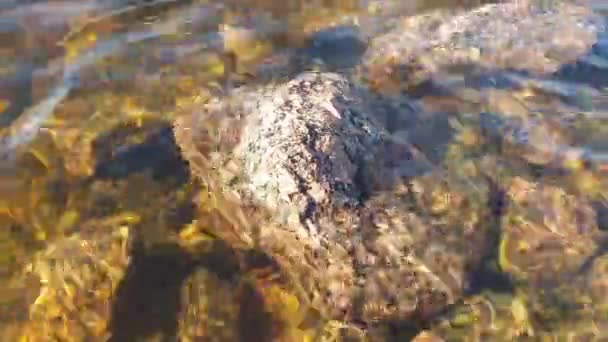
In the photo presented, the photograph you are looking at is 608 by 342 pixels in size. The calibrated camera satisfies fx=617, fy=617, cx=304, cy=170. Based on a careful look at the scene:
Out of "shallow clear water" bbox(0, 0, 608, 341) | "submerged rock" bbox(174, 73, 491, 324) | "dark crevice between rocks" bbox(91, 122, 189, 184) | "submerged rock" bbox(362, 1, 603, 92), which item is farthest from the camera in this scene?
"submerged rock" bbox(362, 1, 603, 92)

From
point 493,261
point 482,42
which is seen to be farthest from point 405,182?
point 482,42

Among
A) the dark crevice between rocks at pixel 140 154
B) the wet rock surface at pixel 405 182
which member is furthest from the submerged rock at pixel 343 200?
the dark crevice between rocks at pixel 140 154

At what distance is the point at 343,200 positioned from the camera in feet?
12.4

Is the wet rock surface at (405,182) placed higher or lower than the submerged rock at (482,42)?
lower

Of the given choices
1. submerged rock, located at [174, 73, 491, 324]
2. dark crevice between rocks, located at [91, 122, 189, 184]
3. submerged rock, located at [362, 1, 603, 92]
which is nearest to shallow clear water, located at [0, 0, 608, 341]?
dark crevice between rocks, located at [91, 122, 189, 184]

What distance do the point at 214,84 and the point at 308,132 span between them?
5.82 ft

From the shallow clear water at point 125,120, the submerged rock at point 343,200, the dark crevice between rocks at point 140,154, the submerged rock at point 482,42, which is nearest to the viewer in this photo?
the submerged rock at point 343,200

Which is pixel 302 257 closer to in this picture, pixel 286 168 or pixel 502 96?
pixel 286 168

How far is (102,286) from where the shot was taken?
12.7 ft

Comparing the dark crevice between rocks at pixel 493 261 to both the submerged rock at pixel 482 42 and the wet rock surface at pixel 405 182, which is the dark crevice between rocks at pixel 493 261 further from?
the submerged rock at pixel 482 42

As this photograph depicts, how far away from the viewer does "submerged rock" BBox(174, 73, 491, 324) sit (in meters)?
3.69

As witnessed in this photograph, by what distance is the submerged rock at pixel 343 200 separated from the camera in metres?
3.69

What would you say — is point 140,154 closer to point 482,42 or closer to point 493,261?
point 493,261

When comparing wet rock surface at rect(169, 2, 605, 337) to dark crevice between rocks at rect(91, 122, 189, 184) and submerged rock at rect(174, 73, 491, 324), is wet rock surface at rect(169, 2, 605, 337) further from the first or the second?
dark crevice between rocks at rect(91, 122, 189, 184)
